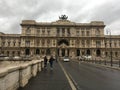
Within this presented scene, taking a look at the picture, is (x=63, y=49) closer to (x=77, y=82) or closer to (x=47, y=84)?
(x=77, y=82)

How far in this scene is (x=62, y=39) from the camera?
380 ft

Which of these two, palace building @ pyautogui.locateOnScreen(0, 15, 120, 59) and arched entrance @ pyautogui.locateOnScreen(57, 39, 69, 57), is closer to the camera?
arched entrance @ pyautogui.locateOnScreen(57, 39, 69, 57)

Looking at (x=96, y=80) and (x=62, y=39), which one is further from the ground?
(x=62, y=39)

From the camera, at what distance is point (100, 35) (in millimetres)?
115500

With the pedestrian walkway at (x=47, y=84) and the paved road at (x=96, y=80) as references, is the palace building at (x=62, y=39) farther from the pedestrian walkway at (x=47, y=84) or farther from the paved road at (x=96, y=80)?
the pedestrian walkway at (x=47, y=84)

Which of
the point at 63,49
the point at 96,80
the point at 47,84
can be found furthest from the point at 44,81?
the point at 63,49

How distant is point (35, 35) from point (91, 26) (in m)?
31.0

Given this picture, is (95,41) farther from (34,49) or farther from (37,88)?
(37,88)

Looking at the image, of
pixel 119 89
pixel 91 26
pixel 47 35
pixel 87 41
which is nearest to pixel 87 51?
pixel 87 41

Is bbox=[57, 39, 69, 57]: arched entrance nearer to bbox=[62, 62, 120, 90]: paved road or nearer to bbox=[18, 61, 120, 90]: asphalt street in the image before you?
bbox=[62, 62, 120, 90]: paved road

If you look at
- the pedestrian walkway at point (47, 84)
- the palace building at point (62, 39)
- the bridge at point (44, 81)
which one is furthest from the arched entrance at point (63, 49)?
the pedestrian walkway at point (47, 84)

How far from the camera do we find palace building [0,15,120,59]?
112938mm

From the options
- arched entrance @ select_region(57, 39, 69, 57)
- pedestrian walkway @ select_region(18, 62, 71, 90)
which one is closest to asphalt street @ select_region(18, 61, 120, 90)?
pedestrian walkway @ select_region(18, 62, 71, 90)

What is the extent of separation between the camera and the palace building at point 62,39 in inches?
4446
